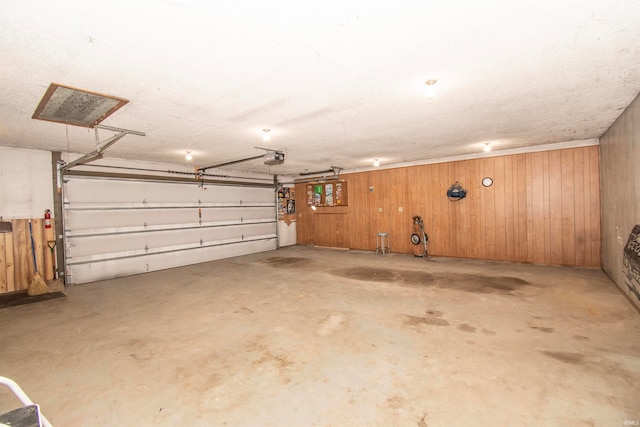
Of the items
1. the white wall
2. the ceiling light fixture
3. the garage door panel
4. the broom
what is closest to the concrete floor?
the broom

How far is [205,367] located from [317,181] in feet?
25.3

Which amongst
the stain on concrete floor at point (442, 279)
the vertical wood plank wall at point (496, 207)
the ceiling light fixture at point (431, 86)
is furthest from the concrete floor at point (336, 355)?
the ceiling light fixture at point (431, 86)

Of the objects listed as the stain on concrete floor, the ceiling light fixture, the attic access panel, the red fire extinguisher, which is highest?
the attic access panel

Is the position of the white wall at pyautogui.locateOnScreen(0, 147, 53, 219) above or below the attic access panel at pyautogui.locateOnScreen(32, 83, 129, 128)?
below

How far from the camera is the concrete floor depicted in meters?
1.99

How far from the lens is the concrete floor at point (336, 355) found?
199 centimetres

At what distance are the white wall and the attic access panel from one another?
2.49 meters

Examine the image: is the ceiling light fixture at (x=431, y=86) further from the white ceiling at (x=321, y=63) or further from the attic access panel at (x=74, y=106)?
the attic access panel at (x=74, y=106)

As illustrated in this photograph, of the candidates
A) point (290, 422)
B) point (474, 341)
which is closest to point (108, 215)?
point (290, 422)

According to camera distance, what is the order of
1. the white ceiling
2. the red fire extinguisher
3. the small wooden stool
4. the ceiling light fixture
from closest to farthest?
the white ceiling, the ceiling light fixture, the red fire extinguisher, the small wooden stool

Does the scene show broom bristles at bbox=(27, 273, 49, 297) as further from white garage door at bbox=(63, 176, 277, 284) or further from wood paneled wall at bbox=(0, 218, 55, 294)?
white garage door at bbox=(63, 176, 277, 284)

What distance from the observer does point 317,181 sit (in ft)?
32.2

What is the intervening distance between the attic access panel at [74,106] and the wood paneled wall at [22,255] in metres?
2.87

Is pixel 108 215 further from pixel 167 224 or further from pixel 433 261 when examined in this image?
pixel 433 261
